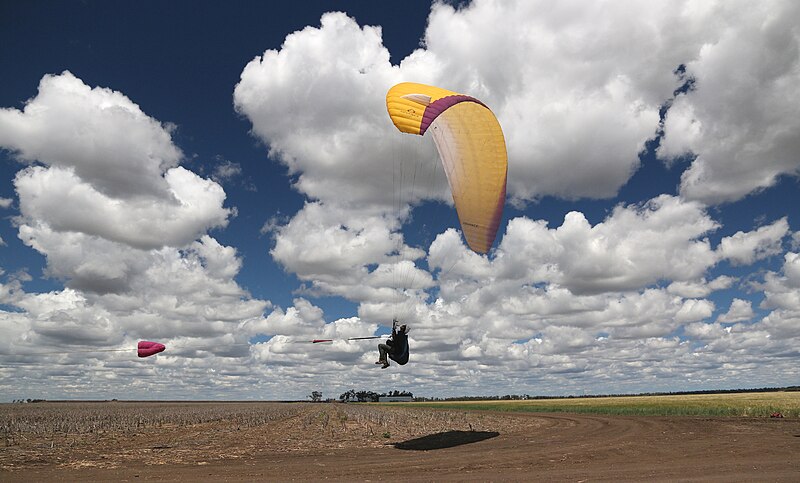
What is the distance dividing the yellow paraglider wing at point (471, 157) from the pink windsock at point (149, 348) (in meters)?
11.4

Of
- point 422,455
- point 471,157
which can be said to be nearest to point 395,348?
point 422,455

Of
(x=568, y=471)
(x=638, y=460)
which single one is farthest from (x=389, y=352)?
(x=638, y=460)

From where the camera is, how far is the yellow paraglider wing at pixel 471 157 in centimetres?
1869

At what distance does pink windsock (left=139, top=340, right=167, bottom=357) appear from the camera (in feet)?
57.3

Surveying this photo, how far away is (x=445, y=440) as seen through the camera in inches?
971

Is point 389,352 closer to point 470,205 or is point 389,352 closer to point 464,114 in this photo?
point 470,205

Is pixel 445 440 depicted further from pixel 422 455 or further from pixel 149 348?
pixel 149 348

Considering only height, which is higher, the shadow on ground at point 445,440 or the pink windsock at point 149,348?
the pink windsock at point 149,348

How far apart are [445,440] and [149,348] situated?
14.0 meters

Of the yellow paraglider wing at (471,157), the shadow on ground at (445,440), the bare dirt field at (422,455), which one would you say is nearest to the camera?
the bare dirt field at (422,455)

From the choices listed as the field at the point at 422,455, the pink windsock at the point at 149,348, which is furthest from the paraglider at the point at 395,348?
the pink windsock at the point at 149,348

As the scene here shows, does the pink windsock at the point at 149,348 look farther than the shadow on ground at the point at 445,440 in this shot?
No

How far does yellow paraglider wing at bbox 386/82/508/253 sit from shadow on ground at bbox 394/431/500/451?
906 cm

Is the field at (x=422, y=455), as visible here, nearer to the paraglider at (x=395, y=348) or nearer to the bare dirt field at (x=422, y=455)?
the bare dirt field at (x=422, y=455)
